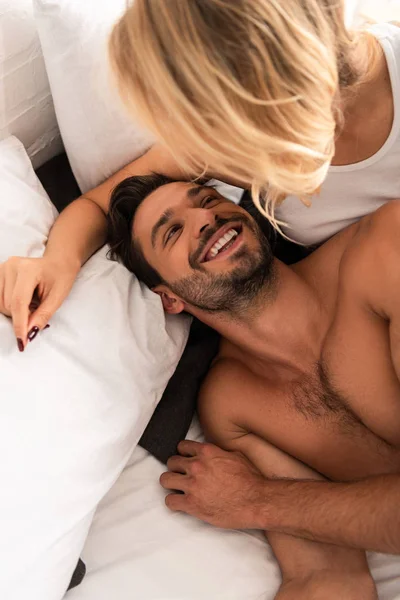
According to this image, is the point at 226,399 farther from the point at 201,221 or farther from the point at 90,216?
the point at 90,216

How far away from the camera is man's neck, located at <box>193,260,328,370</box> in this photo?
1224 mm

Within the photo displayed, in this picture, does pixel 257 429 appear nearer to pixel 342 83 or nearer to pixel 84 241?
pixel 84 241

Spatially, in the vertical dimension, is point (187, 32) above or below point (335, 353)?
above

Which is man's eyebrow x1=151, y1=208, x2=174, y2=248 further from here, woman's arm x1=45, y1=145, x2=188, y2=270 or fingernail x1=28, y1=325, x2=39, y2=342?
fingernail x1=28, y1=325, x2=39, y2=342

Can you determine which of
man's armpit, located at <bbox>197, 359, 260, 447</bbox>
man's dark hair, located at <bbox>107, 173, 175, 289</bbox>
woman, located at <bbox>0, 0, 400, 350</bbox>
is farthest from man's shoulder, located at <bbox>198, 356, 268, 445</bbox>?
woman, located at <bbox>0, 0, 400, 350</bbox>

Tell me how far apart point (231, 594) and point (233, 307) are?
0.55 meters

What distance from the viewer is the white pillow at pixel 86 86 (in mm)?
1195

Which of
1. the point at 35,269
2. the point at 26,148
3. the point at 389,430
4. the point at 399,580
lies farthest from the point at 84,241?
the point at 399,580

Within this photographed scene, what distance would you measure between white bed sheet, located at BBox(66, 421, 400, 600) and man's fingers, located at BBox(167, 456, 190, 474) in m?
0.05

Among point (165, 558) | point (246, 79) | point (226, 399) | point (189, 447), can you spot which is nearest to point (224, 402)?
point (226, 399)

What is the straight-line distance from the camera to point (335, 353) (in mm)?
1168

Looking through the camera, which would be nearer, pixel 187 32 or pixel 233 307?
pixel 187 32

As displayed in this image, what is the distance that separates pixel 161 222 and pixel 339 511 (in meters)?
0.68

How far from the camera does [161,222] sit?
1246mm
